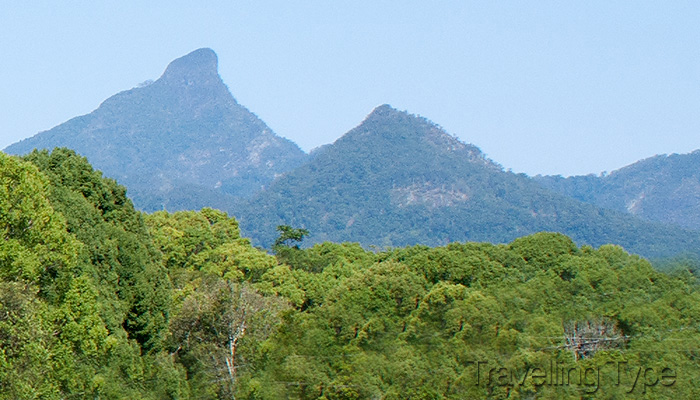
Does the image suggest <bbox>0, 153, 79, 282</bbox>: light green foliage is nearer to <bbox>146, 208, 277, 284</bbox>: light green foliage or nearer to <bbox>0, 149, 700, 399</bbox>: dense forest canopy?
<bbox>0, 149, 700, 399</bbox>: dense forest canopy

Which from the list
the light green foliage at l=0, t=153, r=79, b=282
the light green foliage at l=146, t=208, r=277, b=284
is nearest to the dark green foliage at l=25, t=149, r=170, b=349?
the light green foliage at l=0, t=153, r=79, b=282

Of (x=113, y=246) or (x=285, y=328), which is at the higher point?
(x=113, y=246)

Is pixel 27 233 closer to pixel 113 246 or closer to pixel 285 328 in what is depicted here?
pixel 113 246

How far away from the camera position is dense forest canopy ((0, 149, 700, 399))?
3238cm

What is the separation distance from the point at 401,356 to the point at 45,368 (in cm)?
1727

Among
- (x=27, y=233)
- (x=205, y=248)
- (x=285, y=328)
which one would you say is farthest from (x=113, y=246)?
A: (x=205, y=248)

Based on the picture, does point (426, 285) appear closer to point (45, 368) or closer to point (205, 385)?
point (205, 385)

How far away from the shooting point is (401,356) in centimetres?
4381

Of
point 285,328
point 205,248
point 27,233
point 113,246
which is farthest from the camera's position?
point 205,248

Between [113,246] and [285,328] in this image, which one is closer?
[113,246]

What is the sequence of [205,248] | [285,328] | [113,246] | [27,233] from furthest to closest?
[205,248] → [285,328] → [113,246] → [27,233]

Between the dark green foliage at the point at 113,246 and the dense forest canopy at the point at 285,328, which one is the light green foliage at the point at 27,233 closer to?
the dense forest canopy at the point at 285,328

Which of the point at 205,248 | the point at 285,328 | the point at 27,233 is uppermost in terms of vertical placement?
the point at 205,248

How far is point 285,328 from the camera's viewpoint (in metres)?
46.5
